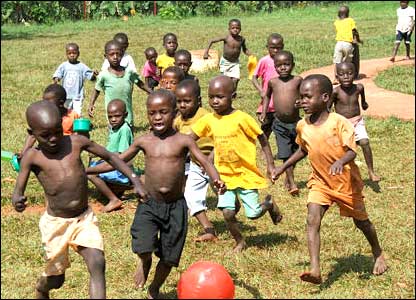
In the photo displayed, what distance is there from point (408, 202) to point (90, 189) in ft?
11.8

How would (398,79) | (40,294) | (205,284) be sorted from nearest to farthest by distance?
(205,284), (40,294), (398,79)

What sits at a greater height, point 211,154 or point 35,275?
point 211,154

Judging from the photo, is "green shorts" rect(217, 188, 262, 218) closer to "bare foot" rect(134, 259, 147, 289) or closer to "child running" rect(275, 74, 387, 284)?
"child running" rect(275, 74, 387, 284)

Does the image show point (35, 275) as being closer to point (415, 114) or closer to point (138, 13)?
point (415, 114)

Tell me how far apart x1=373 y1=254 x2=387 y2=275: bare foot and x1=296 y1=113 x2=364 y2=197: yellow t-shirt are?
58 centimetres

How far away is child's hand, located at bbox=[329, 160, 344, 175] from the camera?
521 centimetres

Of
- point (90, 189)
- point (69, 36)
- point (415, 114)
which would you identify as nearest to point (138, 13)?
point (69, 36)

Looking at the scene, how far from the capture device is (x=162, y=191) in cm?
520

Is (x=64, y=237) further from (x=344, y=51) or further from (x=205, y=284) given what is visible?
(x=344, y=51)

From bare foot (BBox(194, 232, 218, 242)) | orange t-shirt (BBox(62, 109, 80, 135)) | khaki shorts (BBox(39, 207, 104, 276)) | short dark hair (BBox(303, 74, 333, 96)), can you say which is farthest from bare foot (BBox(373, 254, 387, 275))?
orange t-shirt (BBox(62, 109, 80, 135))

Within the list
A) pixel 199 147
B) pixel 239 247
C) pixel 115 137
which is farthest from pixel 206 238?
pixel 115 137

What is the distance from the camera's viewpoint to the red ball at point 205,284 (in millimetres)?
4195

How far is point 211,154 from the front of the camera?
6.67m

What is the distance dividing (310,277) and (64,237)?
1793 millimetres
